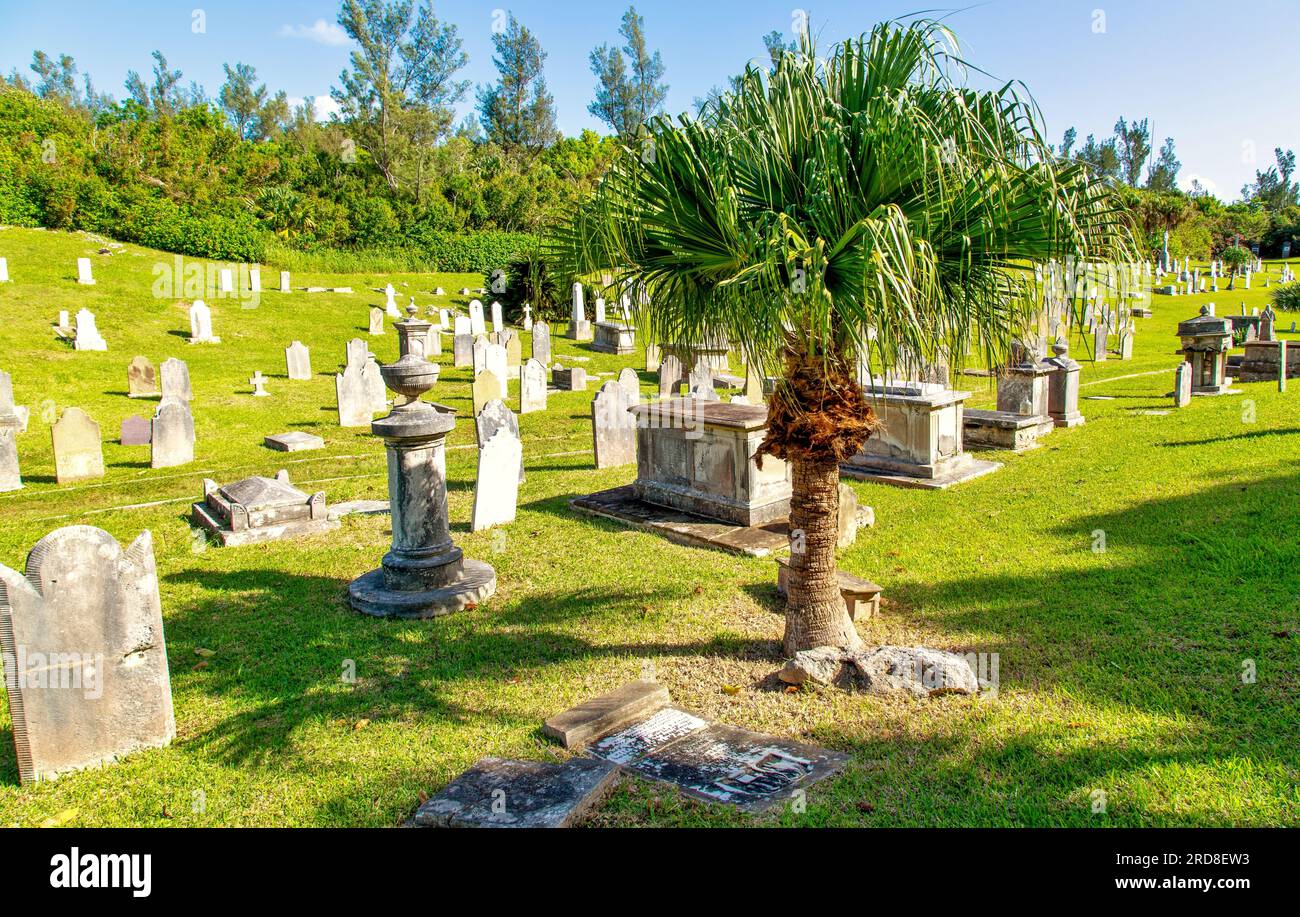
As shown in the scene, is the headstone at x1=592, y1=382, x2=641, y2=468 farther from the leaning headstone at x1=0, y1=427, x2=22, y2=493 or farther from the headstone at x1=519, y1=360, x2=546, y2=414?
the leaning headstone at x1=0, y1=427, x2=22, y2=493

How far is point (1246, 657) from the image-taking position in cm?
570

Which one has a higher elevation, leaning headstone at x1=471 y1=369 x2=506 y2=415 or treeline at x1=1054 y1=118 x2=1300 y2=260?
treeline at x1=1054 y1=118 x2=1300 y2=260

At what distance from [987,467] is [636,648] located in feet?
23.9

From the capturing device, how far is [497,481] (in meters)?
9.91

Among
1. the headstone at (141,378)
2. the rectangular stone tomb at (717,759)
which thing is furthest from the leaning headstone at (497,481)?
the headstone at (141,378)

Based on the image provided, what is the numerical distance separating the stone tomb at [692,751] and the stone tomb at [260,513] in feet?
18.1

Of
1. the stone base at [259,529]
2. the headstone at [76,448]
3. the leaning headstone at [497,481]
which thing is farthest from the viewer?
the headstone at [76,448]

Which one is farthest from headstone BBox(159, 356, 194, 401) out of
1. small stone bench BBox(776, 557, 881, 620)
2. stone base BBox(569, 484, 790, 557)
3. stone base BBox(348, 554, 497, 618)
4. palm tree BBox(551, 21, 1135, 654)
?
small stone bench BBox(776, 557, 881, 620)

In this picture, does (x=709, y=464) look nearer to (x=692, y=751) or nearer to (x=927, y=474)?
(x=927, y=474)

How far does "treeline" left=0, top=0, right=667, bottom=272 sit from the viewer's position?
33.9 meters

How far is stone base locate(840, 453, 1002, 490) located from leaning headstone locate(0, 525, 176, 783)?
8.69 m

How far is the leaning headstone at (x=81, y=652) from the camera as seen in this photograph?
469cm

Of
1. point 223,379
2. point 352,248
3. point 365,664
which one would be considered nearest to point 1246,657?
point 365,664

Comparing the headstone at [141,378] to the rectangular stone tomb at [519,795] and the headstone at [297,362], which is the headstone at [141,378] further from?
the rectangular stone tomb at [519,795]
